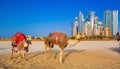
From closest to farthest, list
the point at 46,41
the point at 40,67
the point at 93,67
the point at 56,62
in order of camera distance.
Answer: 1. the point at 40,67
2. the point at 93,67
3. the point at 56,62
4. the point at 46,41

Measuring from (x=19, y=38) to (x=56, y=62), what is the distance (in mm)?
2617

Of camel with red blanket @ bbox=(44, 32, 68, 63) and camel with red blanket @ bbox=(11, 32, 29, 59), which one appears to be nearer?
camel with red blanket @ bbox=(11, 32, 29, 59)

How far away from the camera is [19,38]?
18047 millimetres

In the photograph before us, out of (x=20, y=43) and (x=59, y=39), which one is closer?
(x=20, y=43)

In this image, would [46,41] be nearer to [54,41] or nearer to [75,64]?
[54,41]

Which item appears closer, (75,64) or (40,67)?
(40,67)

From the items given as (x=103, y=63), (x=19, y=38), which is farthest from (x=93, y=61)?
(x=19, y=38)

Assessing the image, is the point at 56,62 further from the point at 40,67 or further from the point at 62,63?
the point at 40,67

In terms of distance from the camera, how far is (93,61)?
1848cm

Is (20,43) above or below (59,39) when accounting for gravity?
below

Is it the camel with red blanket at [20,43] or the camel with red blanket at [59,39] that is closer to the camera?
the camel with red blanket at [20,43]

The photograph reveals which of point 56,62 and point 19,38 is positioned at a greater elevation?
point 19,38

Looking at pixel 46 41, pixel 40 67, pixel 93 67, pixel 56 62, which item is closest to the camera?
pixel 40 67

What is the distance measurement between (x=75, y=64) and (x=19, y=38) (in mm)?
3670
